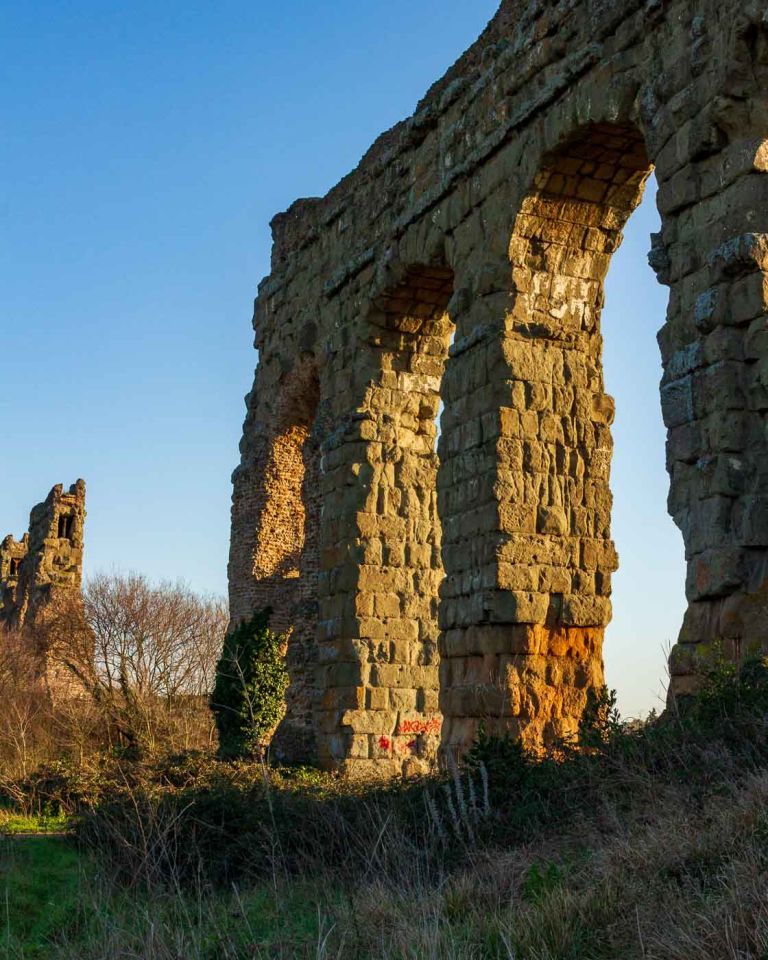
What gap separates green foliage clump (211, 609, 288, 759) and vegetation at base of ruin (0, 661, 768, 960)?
15.4ft

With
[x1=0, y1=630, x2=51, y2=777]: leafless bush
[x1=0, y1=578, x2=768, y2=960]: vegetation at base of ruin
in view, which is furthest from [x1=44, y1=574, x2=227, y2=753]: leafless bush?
[x1=0, y1=578, x2=768, y2=960]: vegetation at base of ruin

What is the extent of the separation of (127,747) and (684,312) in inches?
362

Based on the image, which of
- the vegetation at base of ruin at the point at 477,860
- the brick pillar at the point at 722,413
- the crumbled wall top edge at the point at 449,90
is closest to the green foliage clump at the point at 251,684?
the vegetation at base of ruin at the point at 477,860

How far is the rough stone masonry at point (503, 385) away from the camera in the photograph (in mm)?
7941

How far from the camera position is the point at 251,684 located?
14.8m

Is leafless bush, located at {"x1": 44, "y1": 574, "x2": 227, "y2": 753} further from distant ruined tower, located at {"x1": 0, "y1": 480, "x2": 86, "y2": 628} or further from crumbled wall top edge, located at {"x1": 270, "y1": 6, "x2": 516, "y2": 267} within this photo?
crumbled wall top edge, located at {"x1": 270, "y1": 6, "x2": 516, "y2": 267}

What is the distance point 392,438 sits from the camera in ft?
46.0

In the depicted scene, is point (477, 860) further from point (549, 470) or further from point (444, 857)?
point (549, 470)

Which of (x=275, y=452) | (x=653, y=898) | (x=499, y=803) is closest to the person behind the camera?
(x=653, y=898)

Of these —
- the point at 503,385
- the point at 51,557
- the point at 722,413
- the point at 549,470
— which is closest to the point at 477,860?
the point at 722,413

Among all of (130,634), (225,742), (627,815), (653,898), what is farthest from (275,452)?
(653,898)

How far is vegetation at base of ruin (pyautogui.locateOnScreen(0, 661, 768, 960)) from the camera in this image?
448 centimetres

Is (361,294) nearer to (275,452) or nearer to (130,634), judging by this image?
(275,452)

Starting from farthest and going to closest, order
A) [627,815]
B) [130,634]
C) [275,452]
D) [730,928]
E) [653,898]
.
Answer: [130,634] → [275,452] → [627,815] → [653,898] → [730,928]
